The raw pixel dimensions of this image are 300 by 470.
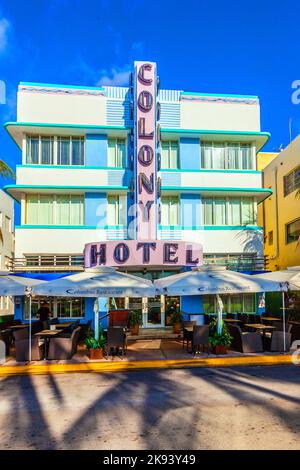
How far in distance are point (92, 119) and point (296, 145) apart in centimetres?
1312

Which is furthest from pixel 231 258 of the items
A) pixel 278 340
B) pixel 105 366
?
pixel 105 366

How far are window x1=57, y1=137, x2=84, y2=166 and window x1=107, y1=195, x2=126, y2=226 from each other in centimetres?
270

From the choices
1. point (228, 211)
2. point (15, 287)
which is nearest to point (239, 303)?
point (228, 211)

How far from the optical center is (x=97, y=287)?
13.8 m

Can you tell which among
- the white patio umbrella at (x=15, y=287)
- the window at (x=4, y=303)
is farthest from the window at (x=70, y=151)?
the window at (x=4, y=303)

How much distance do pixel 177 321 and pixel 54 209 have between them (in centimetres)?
890

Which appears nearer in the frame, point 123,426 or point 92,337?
point 123,426

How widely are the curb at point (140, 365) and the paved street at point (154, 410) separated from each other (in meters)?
0.60

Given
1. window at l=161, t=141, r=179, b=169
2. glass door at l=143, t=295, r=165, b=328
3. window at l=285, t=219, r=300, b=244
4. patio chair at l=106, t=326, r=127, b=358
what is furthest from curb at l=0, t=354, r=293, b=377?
window at l=285, t=219, r=300, b=244

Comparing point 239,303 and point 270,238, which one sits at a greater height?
point 270,238

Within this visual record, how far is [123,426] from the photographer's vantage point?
299 inches

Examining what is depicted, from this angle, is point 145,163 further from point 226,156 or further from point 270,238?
point 270,238

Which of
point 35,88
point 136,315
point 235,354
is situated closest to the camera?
point 235,354

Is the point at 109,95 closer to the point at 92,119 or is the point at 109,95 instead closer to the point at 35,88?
the point at 92,119
